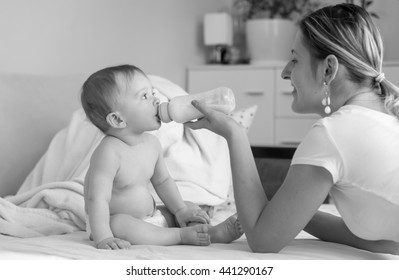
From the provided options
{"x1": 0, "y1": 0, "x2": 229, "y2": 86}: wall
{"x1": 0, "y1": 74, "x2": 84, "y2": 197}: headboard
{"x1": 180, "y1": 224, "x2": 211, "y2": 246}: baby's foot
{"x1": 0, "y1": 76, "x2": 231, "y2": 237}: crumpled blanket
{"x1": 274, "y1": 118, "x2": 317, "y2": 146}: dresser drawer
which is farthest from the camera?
{"x1": 274, "y1": 118, "x2": 317, "y2": 146}: dresser drawer

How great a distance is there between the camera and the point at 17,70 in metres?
2.62

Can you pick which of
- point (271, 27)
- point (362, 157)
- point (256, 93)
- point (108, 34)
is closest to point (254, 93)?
point (256, 93)

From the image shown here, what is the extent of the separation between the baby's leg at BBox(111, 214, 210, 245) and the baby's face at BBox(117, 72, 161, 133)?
0.68 ft

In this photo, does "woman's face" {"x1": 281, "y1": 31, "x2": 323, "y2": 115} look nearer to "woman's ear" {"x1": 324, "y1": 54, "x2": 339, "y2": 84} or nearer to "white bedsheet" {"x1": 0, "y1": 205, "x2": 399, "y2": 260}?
"woman's ear" {"x1": 324, "y1": 54, "x2": 339, "y2": 84}

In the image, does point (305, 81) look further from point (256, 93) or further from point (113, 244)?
point (256, 93)

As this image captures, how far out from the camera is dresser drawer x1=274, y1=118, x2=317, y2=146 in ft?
12.6

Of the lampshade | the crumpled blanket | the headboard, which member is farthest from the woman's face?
the lampshade

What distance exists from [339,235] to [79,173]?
79 cm

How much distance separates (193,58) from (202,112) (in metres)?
2.76

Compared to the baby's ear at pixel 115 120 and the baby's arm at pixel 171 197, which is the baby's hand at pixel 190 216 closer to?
the baby's arm at pixel 171 197

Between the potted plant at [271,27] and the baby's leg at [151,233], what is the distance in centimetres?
270

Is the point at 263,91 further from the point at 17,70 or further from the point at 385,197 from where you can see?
the point at 385,197

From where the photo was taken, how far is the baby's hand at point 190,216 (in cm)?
162
